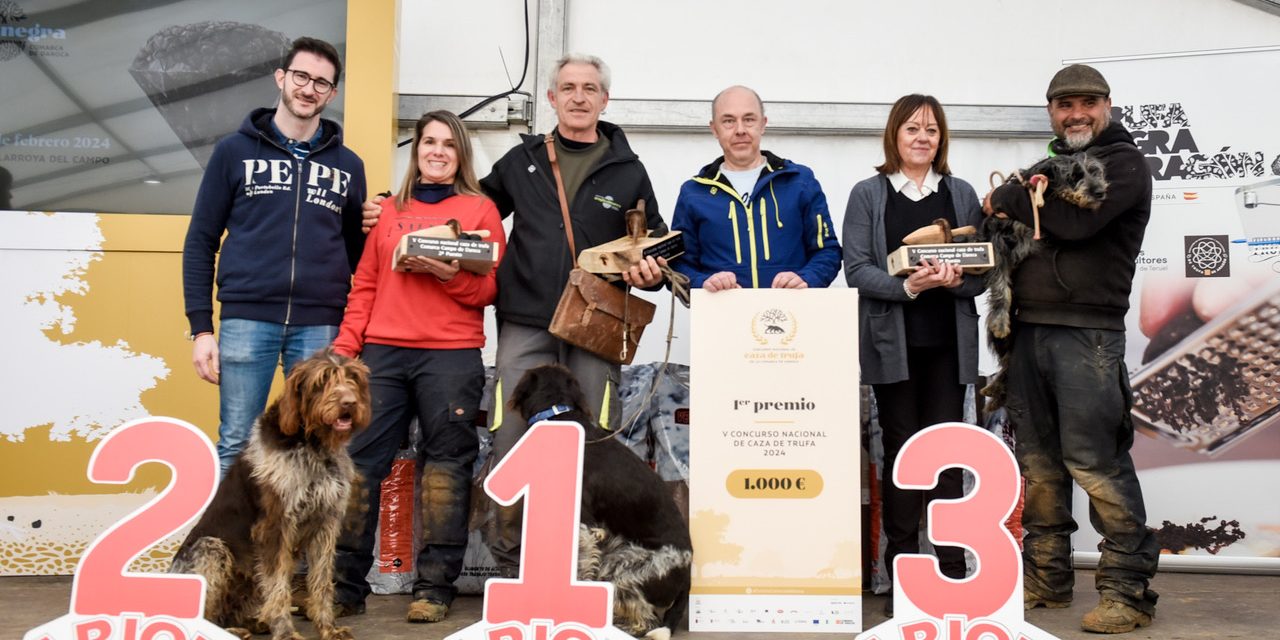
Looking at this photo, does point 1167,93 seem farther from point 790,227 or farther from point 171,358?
point 171,358

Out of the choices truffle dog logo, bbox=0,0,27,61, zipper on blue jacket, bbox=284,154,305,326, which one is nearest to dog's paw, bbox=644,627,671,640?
zipper on blue jacket, bbox=284,154,305,326

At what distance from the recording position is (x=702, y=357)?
3611 millimetres

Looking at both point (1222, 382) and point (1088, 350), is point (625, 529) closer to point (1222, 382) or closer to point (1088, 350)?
point (1088, 350)

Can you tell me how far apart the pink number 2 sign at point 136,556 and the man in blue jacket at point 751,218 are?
183cm

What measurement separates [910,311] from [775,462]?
79 centimetres

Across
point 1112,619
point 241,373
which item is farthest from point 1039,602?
point 241,373

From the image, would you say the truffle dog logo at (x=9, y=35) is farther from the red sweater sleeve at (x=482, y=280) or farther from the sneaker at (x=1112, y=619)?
the sneaker at (x=1112, y=619)

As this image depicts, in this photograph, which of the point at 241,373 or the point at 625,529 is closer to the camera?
the point at 625,529

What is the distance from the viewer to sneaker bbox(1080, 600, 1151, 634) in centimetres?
359

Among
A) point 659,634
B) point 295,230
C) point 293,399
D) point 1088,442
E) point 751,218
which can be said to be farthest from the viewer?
point 751,218

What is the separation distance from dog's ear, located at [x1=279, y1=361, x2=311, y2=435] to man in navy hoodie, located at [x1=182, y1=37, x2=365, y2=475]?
1.68 ft

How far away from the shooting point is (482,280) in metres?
3.88

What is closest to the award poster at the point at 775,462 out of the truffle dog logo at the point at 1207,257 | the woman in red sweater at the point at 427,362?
the woman in red sweater at the point at 427,362

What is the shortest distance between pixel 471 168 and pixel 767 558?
1.79m
